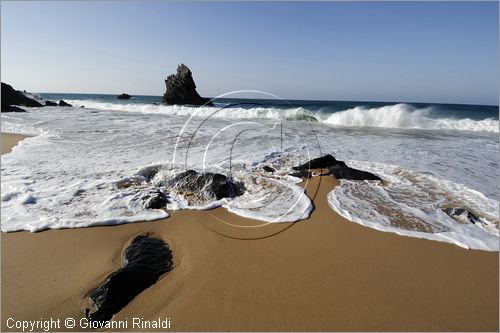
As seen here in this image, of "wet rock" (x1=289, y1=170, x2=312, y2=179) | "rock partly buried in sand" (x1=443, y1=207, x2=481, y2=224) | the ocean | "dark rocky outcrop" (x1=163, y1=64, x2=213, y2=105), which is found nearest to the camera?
the ocean

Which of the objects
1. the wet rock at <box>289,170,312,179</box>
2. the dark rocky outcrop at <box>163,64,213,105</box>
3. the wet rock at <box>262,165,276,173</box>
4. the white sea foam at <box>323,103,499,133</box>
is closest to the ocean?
the wet rock at <box>262,165,276,173</box>

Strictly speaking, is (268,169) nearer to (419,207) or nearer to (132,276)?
(419,207)

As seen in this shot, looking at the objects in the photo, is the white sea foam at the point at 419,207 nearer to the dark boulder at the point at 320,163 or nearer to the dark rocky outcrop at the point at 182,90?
the dark boulder at the point at 320,163

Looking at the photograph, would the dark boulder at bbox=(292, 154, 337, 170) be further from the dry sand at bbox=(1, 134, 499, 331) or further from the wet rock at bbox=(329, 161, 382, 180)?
the dry sand at bbox=(1, 134, 499, 331)

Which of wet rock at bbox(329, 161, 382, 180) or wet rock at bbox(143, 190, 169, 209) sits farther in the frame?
wet rock at bbox(329, 161, 382, 180)

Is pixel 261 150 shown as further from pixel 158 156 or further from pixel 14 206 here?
pixel 14 206

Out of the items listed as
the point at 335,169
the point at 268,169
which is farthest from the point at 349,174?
the point at 268,169

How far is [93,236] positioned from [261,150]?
5.66 metres

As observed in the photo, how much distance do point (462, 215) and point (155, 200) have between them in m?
4.57

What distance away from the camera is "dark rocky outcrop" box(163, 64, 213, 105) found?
41.2 m

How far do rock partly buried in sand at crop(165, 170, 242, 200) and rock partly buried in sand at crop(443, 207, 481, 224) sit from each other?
3299 mm

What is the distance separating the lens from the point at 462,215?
3.98 m

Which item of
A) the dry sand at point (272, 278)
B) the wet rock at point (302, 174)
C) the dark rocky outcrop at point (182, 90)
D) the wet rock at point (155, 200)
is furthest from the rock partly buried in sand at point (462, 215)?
the dark rocky outcrop at point (182, 90)

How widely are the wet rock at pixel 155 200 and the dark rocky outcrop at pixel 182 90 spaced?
38792 millimetres
